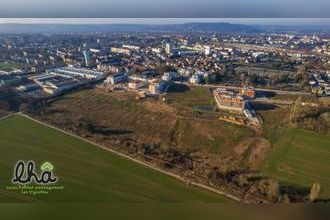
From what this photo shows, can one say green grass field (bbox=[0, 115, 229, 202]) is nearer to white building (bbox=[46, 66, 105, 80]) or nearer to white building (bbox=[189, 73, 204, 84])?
white building (bbox=[46, 66, 105, 80])

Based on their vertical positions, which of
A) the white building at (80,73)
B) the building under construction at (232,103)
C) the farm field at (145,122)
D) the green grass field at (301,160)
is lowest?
the green grass field at (301,160)

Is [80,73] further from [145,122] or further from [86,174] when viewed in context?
[86,174]

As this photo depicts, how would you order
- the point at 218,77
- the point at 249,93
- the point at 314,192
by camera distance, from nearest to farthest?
the point at 314,192, the point at 249,93, the point at 218,77

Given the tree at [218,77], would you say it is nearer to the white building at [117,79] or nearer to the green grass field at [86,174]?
the white building at [117,79]

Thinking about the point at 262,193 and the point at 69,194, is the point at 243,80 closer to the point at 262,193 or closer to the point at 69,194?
the point at 262,193

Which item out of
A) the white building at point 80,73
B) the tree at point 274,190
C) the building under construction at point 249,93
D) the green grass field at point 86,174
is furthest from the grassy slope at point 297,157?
the white building at point 80,73

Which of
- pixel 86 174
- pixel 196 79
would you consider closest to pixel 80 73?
pixel 196 79
